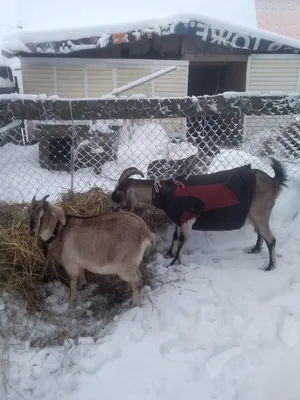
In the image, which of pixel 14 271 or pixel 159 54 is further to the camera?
pixel 159 54

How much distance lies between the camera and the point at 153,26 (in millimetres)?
8281

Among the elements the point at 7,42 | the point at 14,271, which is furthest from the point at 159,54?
the point at 14,271

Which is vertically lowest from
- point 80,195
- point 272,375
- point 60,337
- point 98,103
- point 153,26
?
point 60,337

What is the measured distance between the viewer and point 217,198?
9.86ft

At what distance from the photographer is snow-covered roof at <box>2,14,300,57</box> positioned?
7934 millimetres

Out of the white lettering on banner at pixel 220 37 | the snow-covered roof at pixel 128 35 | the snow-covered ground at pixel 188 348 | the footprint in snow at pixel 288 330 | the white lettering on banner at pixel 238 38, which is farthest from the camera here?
the white lettering on banner at pixel 238 38

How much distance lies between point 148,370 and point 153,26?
26.6 ft

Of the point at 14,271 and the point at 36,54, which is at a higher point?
the point at 36,54

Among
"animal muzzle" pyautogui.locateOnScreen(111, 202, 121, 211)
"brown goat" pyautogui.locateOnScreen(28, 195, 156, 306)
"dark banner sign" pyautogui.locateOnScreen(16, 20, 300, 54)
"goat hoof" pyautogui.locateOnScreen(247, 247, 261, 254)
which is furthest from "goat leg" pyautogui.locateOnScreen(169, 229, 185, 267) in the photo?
"dark banner sign" pyautogui.locateOnScreen(16, 20, 300, 54)

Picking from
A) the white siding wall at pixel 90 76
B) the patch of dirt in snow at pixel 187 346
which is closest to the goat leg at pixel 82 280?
the patch of dirt in snow at pixel 187 346

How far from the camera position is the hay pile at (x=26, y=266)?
2.74 m

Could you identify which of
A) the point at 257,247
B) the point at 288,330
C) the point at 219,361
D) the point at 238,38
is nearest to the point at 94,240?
the point at 219,361

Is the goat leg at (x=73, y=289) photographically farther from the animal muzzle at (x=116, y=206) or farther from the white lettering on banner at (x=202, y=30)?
the white lettering on banner at (x=202, y=30)

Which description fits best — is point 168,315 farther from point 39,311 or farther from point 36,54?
point 36,54
